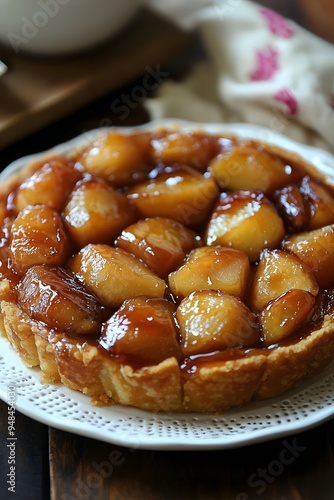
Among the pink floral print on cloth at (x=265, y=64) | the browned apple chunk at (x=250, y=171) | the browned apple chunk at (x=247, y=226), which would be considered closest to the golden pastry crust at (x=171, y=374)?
the browned apple chunk at (x=247, y=226)

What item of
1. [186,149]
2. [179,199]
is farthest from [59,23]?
[179,199]

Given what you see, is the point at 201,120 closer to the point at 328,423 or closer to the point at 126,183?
the point at 126,183

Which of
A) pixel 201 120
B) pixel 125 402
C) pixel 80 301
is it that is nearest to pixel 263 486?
pixel 125 402

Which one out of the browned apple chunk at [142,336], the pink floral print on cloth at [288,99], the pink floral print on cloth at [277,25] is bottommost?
the pink floral print on cloth at [288,99]

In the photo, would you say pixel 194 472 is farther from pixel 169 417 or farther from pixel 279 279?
pixel 279 279

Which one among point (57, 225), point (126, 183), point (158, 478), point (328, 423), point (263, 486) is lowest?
point (328, 423)

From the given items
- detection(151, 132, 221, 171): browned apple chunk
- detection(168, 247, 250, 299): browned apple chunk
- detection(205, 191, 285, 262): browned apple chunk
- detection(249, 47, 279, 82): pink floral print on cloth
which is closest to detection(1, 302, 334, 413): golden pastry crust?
detection(168, 247, 250, 299): browned apple chunk

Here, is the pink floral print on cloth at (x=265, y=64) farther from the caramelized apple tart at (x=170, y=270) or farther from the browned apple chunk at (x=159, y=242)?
the browned apple chunk at (x=159, y=242)

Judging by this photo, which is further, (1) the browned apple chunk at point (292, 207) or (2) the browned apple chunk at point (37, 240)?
(1) the browned apple chunk at point (292, 207)
